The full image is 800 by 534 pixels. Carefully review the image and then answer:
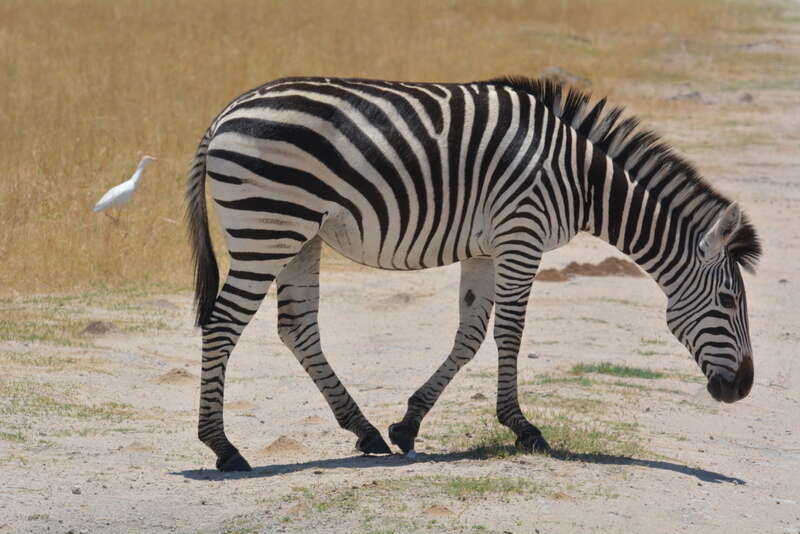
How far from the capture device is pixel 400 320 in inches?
434

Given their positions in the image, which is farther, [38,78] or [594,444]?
[38,78]

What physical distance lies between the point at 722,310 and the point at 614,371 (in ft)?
7.46

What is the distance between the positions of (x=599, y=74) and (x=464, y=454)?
20.8 metres

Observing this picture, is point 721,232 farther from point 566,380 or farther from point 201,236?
point 201,236

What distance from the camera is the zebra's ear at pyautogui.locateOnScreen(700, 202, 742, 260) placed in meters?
6.79

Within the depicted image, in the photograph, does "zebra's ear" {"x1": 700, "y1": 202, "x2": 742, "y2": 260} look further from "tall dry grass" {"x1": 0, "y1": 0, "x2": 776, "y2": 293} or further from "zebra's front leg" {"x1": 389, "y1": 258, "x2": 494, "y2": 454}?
"tall dry grass" {"x1": 0, "y1": 0, "x2": 776, "y2": 293}

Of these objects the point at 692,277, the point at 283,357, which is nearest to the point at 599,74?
the point at 283,357

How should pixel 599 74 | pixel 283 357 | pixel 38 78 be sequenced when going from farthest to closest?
1. pixel 599 74
2. pixel 38 78
3. pixel 283 357

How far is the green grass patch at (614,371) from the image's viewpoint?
914 cm

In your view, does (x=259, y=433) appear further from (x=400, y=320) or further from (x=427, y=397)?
(x=400, y=320)

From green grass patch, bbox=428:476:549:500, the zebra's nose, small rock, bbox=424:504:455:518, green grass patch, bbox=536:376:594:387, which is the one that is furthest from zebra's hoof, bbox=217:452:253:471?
green grass patch, bbox=536:376:594:387

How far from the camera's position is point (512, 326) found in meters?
6.93

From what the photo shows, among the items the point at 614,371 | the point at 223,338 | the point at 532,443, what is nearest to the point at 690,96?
the point at 614,371

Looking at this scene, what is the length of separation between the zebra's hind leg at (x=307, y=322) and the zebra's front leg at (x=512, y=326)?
2.51ft
